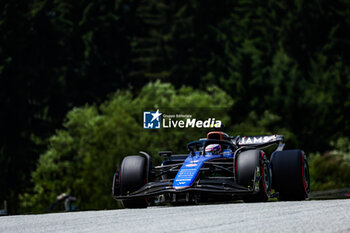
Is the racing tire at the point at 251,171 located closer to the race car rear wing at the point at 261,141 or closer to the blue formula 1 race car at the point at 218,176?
the blue formula 1 race car at the point at 218,176

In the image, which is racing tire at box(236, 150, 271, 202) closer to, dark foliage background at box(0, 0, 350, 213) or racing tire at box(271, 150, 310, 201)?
racing tire at box(271, 150, 310, 201)

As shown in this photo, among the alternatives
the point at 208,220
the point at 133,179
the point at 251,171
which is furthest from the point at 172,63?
the point at 208,220

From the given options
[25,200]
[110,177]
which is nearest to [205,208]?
[110,177]

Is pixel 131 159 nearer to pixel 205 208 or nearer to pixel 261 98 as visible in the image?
pixel 205 208

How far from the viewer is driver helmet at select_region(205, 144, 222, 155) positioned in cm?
1464

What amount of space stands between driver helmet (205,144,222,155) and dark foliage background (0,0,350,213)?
87.4 ft

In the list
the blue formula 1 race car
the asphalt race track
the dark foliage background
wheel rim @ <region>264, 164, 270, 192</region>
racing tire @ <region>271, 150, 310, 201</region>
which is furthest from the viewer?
the dark foliage background

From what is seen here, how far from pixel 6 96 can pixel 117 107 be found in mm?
8461

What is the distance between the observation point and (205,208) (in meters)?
11.7

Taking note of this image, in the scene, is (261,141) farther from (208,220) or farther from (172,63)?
(172,63)

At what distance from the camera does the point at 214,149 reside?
48.1ft

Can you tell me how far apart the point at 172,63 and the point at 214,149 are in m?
52.4

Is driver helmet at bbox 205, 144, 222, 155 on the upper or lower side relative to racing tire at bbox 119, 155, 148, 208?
upper

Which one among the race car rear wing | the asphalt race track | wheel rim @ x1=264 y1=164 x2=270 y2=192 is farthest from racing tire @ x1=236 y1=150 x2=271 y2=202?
the race car rear wing
